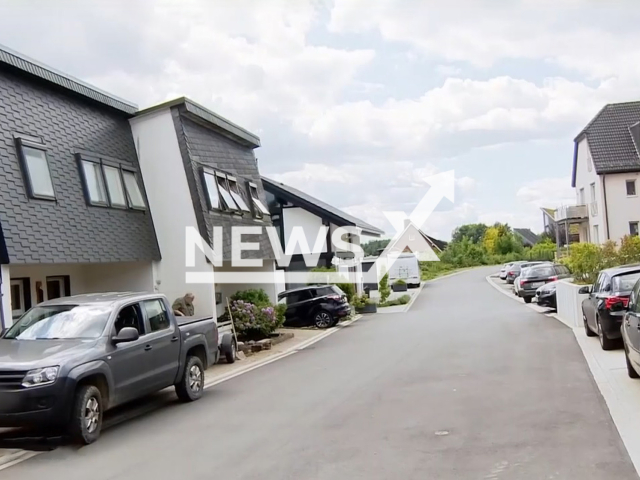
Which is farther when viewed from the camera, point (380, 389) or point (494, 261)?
point (494, 261)

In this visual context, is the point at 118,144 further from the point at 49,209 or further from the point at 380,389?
the point at 380,389

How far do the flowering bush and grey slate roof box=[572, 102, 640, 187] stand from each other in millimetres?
28692

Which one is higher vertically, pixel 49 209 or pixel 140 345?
pixel 49 209

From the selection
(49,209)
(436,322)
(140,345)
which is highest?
(49,209)

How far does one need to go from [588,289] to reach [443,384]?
6.85 m

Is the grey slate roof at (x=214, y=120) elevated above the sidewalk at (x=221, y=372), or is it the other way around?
the grey slate roof at (x=214, y=120)

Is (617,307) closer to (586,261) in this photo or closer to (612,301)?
(612,301)

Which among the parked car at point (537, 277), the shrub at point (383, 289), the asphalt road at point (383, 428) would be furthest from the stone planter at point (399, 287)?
the asphalt road at point (383, 428)

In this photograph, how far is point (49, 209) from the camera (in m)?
13.6

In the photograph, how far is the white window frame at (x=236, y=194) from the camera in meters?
20.7

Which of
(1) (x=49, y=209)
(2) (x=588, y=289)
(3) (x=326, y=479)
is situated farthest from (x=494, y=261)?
(3) (x=326, y=479)

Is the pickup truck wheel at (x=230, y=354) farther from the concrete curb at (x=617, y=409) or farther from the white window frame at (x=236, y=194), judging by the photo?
the concrete curb at (x=617, y=409)

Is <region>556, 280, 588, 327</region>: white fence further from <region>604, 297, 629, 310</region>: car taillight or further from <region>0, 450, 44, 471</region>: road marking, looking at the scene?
<region>0, 450, 44, 471</region>: road marking

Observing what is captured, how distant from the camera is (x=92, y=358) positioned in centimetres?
866
